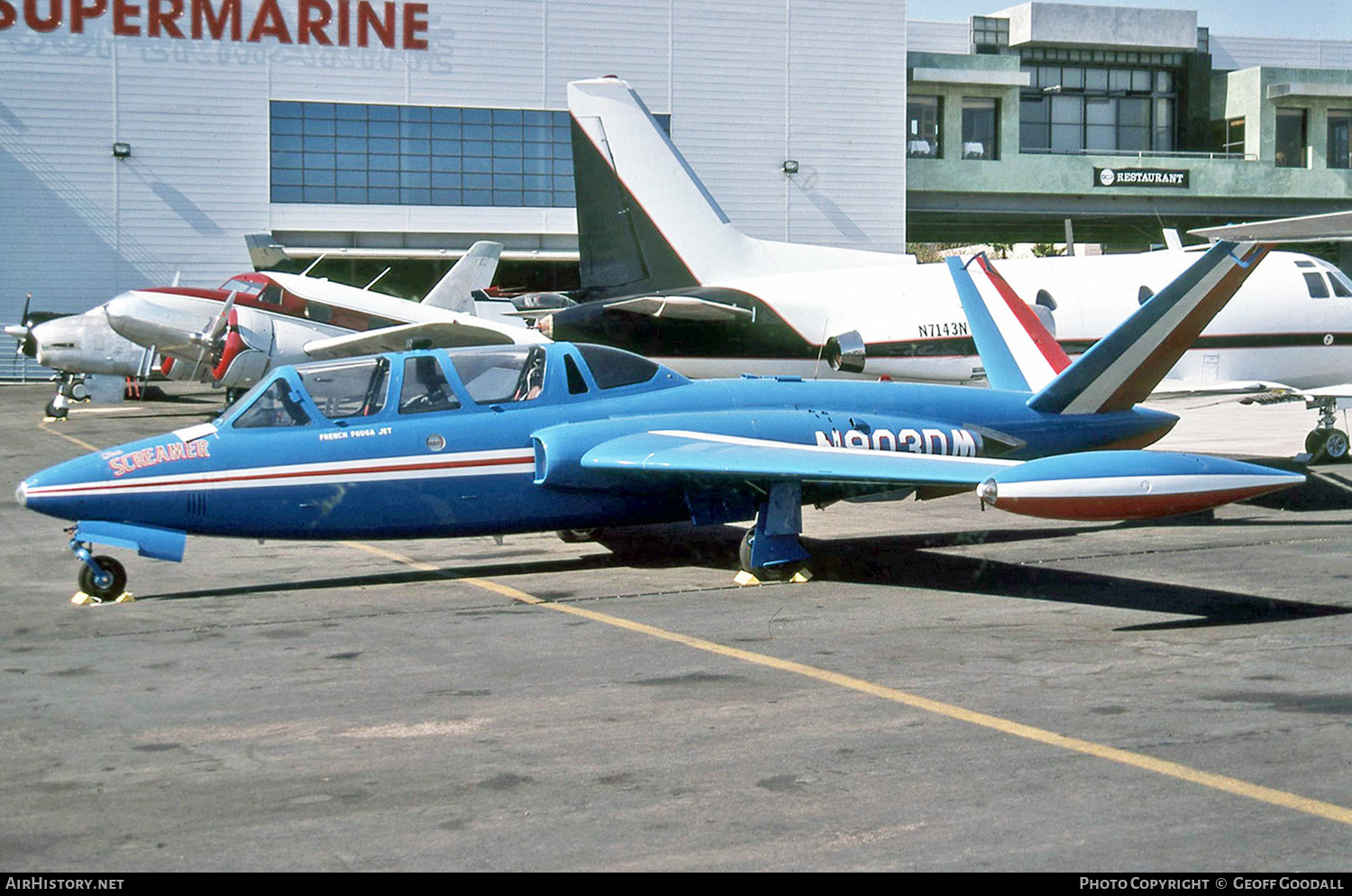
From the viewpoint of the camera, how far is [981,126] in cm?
6544

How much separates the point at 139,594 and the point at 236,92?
47026 millimetres

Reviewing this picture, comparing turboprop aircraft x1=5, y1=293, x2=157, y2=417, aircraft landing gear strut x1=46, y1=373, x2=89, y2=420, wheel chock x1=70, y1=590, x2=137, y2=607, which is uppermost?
turboprop aircraft x1=5, y1=293, x2=157, y2=417

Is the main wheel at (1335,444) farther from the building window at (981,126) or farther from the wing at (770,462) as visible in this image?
the building window at (981,126)

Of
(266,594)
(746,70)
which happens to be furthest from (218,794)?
(746,70)

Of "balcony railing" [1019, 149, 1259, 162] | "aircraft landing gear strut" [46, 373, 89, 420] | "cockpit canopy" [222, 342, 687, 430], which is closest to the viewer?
"cockpit canopy" [222, 342, 687, 430]

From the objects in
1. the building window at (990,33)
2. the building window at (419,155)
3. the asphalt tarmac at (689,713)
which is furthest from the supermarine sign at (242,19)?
the asphalt tarmac at (689,713)

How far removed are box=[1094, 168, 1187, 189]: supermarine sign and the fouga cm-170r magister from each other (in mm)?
54143

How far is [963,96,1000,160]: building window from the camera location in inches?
2562

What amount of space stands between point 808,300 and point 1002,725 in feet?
52.1

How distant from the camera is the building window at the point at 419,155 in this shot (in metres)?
56.7

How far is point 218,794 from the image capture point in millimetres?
6543

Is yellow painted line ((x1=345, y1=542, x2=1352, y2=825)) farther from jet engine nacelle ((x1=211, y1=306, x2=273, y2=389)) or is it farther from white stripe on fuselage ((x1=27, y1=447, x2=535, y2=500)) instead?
jet engine nacelle ((x1=211, y1=306, x2=273, y2=389))

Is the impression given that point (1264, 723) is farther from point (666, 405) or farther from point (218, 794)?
point (666, 405)

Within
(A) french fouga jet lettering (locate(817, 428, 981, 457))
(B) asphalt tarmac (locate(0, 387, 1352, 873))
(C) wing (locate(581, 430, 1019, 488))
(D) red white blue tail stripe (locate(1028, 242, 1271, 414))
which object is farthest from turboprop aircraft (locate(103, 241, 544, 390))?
(C) wing (locate(581, 430, 1019, 488))
